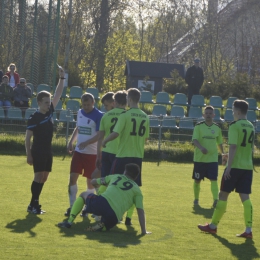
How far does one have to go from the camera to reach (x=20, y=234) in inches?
311

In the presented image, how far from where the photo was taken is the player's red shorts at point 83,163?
967 centimetres

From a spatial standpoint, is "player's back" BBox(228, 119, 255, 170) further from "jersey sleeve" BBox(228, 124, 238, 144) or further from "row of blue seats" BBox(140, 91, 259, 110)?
"row of blue seats" BBox(140, 91, 259, 110)

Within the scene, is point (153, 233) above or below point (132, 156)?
below

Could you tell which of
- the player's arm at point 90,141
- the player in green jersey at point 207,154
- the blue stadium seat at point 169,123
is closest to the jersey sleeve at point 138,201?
the player's arm at point 90,141

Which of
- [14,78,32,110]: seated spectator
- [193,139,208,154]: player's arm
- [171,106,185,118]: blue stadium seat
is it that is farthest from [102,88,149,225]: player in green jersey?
[171,106,185,118]: blue stadium seat

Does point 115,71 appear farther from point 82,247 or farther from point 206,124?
point 82,247

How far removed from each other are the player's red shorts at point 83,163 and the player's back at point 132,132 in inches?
33.9

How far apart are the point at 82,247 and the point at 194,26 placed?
35.7 meters

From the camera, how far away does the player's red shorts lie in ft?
31.7

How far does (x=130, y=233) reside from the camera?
8391mm

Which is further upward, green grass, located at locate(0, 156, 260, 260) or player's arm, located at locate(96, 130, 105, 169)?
player's arm, located at locate(96, 130, 105, 169)

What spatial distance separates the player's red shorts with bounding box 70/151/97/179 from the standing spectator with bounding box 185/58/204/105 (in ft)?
53.4

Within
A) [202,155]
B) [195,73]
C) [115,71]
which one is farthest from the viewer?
[115,71]

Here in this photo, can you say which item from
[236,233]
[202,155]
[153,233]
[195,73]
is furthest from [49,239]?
[195,73]
